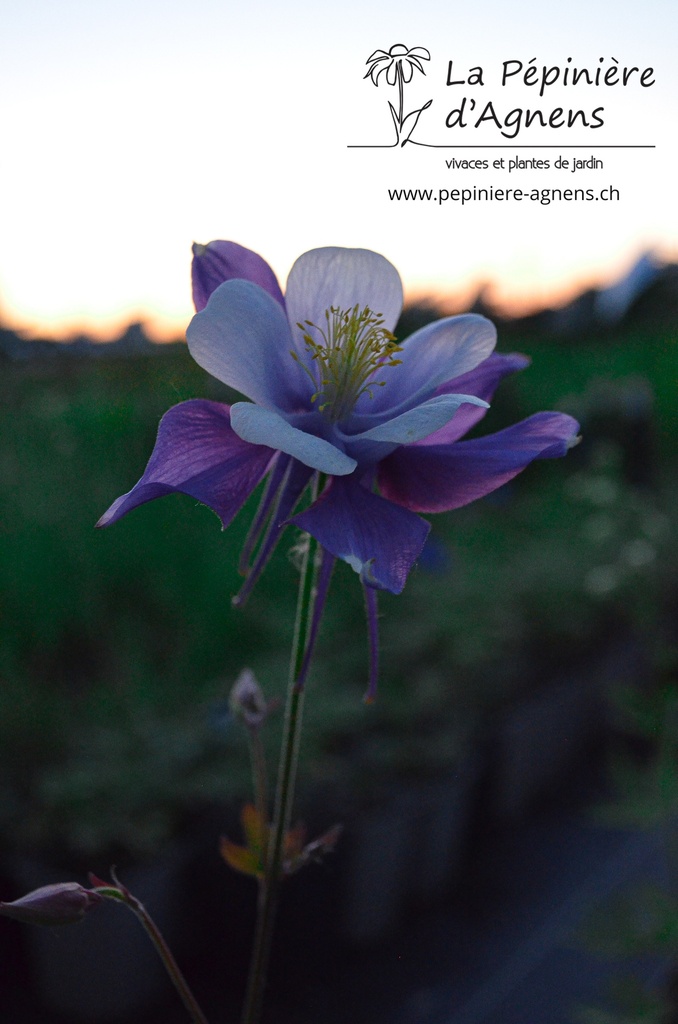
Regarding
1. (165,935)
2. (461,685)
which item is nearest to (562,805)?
(461,685)

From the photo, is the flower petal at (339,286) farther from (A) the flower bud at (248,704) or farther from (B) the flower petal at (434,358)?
(A) the flower bud at (248,704)

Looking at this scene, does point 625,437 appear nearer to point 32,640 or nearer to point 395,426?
point 32,640

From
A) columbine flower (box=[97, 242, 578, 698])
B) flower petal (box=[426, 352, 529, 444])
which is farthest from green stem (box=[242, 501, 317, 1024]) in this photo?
flower petal (box=[426, 352, 529, 444])

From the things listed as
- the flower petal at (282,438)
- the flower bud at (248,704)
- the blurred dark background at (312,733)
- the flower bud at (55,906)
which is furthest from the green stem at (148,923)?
the blurred dark background at (312,733)

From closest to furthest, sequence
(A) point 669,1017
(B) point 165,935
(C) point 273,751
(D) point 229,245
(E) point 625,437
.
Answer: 1. (D) point 229,245
2. (A) point 669,1017
3. (B) point 165,935
4. (C) point 273,751
5. (E) point 625,437

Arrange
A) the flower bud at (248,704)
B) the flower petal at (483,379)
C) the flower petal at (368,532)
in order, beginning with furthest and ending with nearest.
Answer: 1. the flower bud at (248,704)
2. the flower petal at (483,379)
3. the flower petal at (368,532)

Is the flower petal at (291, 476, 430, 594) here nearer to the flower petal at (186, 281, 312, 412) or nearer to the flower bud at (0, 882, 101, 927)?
the flower petal at (186, 281, 312, 412)

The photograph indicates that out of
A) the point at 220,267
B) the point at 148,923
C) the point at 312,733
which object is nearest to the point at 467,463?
the point at 220,267
